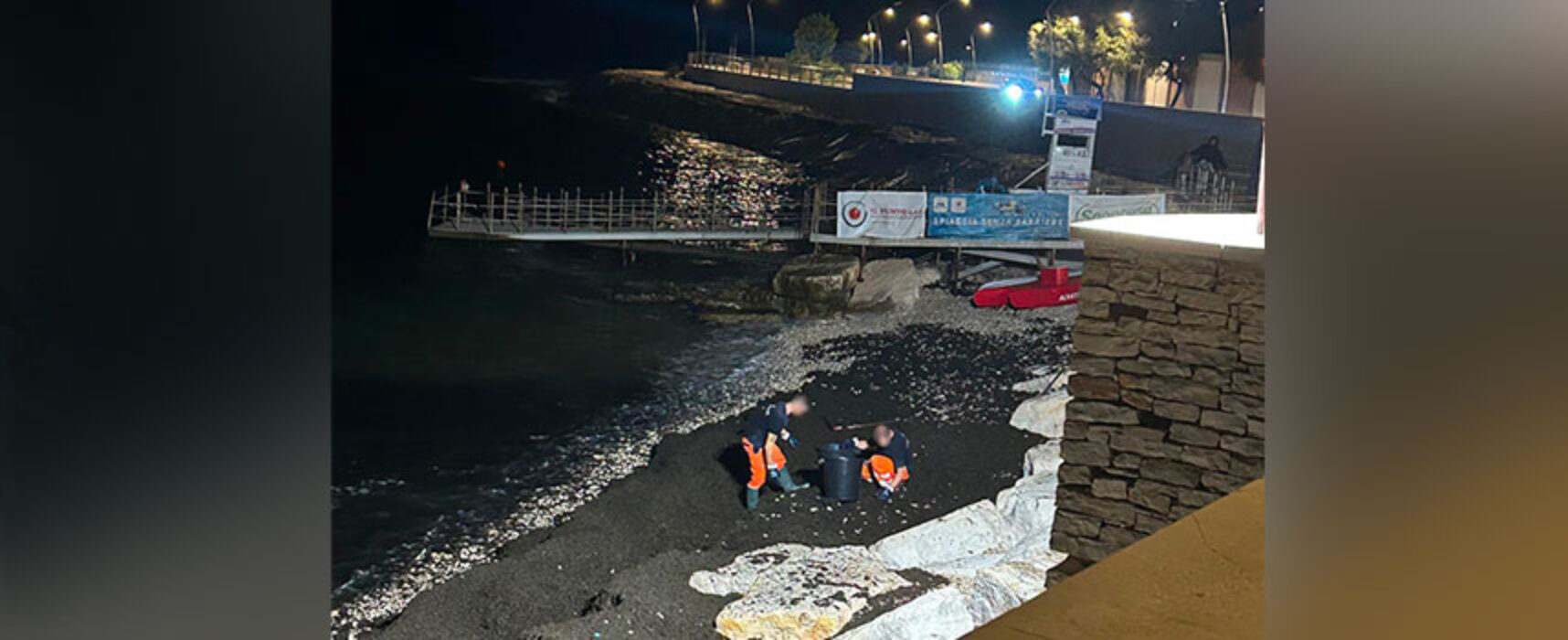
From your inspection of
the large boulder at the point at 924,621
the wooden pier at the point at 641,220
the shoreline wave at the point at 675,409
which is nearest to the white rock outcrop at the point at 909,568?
the large boulder at the point at 924,621

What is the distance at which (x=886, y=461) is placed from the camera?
7.54 metres

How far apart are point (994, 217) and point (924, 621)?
309 cm

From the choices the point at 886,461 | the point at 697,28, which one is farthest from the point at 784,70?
the point at 886,461

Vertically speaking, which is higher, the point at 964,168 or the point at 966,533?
the point at 964,168

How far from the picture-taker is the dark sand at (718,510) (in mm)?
6859

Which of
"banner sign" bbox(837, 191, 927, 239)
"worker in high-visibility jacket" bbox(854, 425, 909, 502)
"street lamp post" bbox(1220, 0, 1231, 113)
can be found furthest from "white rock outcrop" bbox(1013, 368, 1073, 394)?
"street lamp post" bbox(1220, 0, 1231, 113)

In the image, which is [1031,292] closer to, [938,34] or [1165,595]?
[938,34]

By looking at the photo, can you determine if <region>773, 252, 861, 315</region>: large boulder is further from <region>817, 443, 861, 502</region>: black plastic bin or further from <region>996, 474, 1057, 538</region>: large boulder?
<region>996, 474, 1057, 538</region>: large boulder

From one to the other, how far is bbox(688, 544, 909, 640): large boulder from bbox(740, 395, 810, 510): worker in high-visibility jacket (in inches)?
16.8

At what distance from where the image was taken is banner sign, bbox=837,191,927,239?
8469mm
